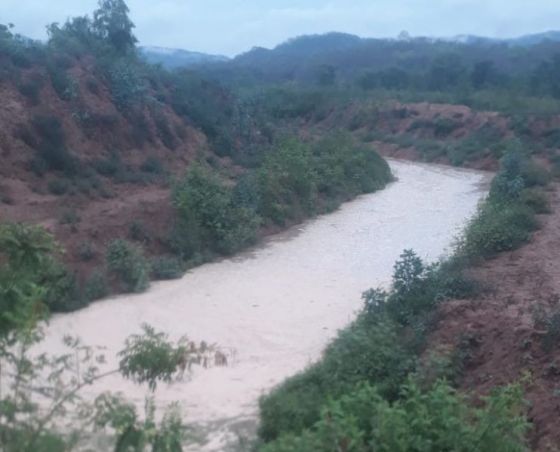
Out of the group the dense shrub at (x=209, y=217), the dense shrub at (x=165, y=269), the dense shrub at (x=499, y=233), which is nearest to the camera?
the dense shrub at (x=499, y=233)

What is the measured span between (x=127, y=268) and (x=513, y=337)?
7690 mm

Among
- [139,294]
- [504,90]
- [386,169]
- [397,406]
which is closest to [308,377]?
[397,406]

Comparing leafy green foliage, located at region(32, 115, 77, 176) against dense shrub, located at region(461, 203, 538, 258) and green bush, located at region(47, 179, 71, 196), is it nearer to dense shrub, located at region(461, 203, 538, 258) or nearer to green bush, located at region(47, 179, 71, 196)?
green bush, located at region(47, 179, 71, 196)

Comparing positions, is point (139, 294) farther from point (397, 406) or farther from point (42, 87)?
point (42, 87)

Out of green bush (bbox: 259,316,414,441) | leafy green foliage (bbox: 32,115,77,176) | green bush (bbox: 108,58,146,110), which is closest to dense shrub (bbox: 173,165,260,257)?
leafy green foliage (bbox: 32,115,77,176)

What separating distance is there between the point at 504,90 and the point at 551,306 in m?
42.0

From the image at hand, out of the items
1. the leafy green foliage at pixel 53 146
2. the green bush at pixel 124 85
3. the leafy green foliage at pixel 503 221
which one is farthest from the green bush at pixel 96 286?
the green bush at pixel 124 85

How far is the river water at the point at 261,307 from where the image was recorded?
11.1 metres

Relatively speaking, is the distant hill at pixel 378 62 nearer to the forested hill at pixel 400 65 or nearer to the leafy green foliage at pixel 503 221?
the forested hill at pixel 400 65

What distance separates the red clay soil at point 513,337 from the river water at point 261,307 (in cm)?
208

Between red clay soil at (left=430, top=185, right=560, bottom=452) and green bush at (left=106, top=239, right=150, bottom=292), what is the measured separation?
5.64 meters

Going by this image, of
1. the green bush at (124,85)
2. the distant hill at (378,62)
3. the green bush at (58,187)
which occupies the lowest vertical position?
the distant hill at (378,62)

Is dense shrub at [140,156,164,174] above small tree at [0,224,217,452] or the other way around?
the other way around

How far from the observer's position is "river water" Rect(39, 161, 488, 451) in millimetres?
11125
